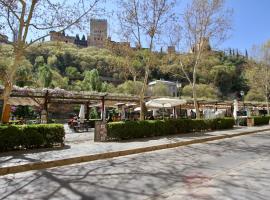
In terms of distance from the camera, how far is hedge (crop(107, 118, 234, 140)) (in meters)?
16.5

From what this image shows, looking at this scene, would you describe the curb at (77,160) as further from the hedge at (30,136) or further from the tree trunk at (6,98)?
the tree trunk at (6,98)

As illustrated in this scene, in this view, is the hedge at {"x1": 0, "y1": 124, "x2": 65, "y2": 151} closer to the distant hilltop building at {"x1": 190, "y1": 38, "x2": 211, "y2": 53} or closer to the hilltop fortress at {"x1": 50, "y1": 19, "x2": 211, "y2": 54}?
the hilltop fortress at {"x1": 50, "y1": 19, "x2": 211, "y2": 54}

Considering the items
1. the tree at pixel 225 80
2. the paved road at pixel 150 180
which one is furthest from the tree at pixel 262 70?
the tree at pixel 225 80

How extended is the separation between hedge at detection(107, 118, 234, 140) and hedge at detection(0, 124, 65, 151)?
3.37m

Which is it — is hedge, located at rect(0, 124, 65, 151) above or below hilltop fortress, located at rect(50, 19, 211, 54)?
below

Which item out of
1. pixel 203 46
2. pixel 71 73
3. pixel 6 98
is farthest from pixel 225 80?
pixel 6 98

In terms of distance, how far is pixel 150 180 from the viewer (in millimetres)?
7730

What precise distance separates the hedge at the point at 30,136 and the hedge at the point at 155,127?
337 centimetres

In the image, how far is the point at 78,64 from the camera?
10806 centimetres

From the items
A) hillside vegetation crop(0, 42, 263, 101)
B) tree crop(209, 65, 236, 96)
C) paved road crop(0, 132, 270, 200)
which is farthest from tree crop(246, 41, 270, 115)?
tree crop(209, 65, 236, 96)

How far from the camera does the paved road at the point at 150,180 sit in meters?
6.48

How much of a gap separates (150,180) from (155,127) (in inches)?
435

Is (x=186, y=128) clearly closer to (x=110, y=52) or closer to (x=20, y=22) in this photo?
(x=110, y=52)

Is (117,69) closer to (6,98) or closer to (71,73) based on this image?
(6,98)
